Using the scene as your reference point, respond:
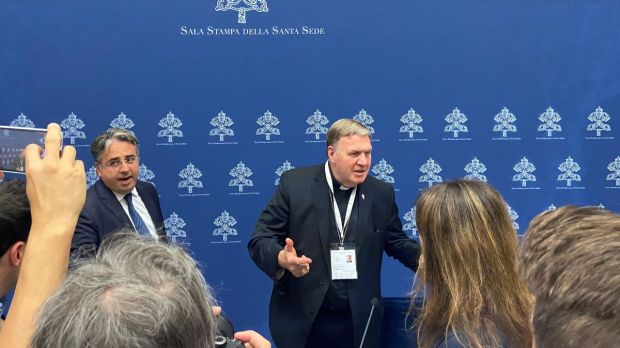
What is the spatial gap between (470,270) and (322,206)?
1.65 m

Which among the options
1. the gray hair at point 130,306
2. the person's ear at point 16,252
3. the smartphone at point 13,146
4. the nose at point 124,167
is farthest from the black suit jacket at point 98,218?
the gray hair at point 130,306

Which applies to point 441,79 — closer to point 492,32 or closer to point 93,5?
point 492,32

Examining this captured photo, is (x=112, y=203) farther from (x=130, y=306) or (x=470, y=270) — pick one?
(x=130, y=306)

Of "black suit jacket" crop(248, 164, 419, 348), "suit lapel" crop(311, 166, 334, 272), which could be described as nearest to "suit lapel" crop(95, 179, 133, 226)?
"black suit jacket" crop(248, 164, 419, 348)

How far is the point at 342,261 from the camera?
3230mm

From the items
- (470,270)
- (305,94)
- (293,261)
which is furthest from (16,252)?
(305,94)

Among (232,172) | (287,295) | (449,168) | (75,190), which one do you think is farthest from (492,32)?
(75,190)

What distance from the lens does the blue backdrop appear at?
14.1 feet

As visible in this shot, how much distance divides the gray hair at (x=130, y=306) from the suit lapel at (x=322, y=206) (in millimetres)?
2334

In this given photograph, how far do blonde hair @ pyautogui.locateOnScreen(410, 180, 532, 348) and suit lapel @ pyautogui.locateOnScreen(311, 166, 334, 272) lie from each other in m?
1.41

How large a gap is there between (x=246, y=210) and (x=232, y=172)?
0.29 metres

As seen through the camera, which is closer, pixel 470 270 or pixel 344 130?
pixel 470 270

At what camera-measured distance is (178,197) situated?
173 inches

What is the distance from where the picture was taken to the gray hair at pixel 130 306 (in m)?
0.80
